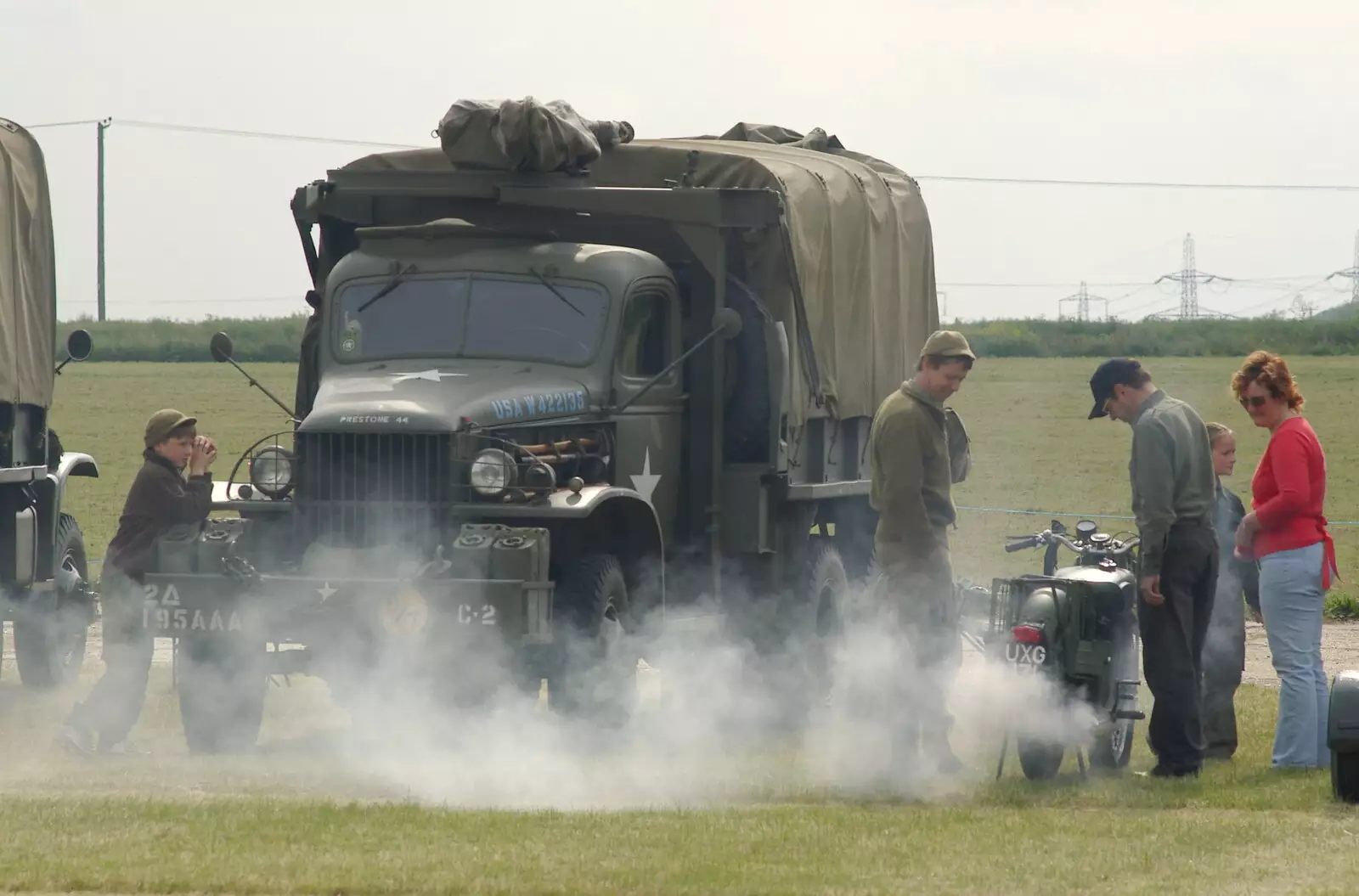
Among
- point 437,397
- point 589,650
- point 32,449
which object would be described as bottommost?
point 589,650

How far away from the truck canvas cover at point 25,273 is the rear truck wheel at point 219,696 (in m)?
2.76

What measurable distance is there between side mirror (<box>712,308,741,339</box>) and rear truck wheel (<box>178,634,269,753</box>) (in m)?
2.84

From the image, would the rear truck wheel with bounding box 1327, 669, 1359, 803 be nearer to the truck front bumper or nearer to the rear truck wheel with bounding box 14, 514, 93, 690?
the truck front bumper

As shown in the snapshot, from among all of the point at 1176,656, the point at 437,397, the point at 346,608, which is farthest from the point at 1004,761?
the point at 437,397

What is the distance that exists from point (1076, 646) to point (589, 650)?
7.37 ft

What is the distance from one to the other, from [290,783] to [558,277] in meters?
3.29

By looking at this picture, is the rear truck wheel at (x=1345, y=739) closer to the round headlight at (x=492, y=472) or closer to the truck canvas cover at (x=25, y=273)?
the round headlight at (x=492, y=472)

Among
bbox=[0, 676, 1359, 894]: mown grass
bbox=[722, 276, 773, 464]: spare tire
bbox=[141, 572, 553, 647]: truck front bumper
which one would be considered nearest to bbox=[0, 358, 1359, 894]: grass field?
bbox=[0, 676, 1359, 894]: mown grass

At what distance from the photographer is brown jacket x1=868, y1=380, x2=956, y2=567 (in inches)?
394

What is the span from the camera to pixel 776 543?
42.6 ft

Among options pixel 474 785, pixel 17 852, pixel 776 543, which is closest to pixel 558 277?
pixel 776 543

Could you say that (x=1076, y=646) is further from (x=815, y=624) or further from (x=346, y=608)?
(x=815, y=624)

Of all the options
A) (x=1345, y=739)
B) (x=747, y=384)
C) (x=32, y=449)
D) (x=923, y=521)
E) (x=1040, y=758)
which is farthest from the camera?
(x=32, y=449)

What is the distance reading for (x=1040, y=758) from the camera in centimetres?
985
